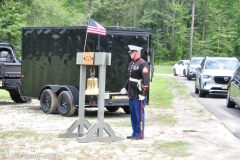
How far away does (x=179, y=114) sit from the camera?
16859 mm

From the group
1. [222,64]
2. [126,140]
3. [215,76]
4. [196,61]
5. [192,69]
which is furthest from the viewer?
[196,61]

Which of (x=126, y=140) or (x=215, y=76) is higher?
(x=215, y=76)

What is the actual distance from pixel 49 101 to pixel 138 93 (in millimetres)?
5793

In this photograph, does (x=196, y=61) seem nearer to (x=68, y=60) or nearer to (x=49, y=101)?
(x=49, y=101)

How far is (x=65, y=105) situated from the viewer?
16.3 m

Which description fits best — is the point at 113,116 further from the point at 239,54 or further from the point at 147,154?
the point at 239,54

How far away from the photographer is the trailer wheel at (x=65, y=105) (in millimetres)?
15992

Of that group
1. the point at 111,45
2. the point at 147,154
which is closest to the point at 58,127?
the point at 111,45

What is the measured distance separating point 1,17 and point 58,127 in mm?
42821

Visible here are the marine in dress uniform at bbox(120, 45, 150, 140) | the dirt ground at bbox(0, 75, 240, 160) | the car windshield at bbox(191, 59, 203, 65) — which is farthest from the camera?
the car windshield at bbox(191, 59, 203, 65)

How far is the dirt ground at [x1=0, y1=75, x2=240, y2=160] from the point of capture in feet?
32.2

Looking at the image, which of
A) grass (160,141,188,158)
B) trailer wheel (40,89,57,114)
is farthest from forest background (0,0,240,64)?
grass (160,141,188,158)

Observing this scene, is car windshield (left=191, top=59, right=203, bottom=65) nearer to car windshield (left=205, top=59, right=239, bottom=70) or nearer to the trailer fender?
car windshield (left=205, top=59, right=239, bottom=70)

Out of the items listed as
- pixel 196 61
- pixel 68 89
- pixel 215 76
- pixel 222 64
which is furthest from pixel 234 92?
pixel 196 61
